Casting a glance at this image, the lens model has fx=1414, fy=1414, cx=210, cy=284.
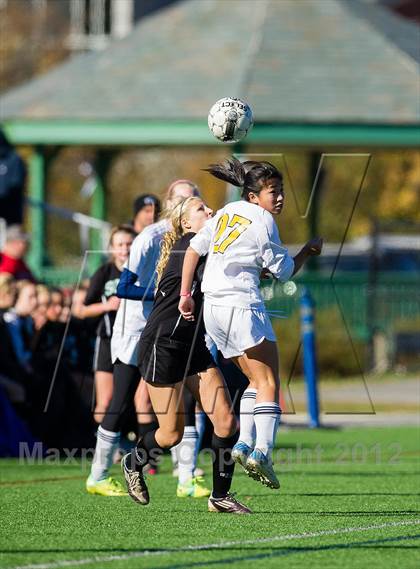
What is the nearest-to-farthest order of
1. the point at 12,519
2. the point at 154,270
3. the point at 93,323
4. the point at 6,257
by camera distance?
the point at 12,519 < the point at 154,270 < the point at 93,323 < the point at 6,257

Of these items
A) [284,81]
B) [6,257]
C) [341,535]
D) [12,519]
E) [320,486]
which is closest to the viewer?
[341,535]

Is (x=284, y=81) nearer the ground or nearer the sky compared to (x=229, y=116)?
nearer the sky

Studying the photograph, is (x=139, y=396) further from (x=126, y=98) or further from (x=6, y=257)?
(x=126, y=98)

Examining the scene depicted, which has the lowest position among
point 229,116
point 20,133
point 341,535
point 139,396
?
point 341,535

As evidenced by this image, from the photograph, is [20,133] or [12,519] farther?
[20,133]

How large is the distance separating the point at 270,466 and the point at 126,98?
1522 centimetres

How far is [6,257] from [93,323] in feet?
11.9

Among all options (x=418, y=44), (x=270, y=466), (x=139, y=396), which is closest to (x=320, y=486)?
(x=139, y=396)

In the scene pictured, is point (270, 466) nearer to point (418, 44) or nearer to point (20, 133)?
point (418, 44)

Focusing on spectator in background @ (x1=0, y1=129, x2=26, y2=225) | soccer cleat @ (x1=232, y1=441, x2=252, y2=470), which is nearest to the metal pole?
spectator in background @ (x1=0, y1=129, x2=26, y2=225)

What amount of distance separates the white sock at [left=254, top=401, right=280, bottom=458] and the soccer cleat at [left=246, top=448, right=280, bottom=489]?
0.18 m

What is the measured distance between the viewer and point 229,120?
9.84m

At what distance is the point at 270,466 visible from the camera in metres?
8.24

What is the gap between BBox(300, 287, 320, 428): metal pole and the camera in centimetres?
1579
